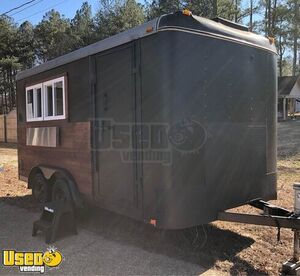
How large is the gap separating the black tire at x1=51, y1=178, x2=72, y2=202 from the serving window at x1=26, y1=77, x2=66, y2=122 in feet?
3.53

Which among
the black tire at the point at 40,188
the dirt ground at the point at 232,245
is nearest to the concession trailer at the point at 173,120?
the dirt ground at the point at 232,245

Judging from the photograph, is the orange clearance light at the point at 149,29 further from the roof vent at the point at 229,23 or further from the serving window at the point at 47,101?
the serving window at the point at 47,101

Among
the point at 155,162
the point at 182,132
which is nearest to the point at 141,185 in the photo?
the point at 155,162

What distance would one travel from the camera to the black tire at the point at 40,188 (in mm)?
6898

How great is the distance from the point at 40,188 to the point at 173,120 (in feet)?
13.3

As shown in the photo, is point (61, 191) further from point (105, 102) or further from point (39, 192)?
point (105, 102)

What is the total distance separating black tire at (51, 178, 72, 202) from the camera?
5.98 m

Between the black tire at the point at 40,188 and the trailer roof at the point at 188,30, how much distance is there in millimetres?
2471

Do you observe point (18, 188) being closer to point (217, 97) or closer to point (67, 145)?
point (67, 145)

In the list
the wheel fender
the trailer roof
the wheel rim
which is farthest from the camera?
the wheel rim

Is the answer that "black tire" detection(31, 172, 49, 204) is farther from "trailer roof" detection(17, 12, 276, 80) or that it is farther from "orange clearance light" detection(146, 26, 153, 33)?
"orange clearance light" detection(146, 26, 153, 33)

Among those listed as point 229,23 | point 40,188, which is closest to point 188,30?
point 229,23

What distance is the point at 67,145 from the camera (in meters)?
6.12

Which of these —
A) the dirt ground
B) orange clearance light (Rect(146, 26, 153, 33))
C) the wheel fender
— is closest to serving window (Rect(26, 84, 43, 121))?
the wheel fender
